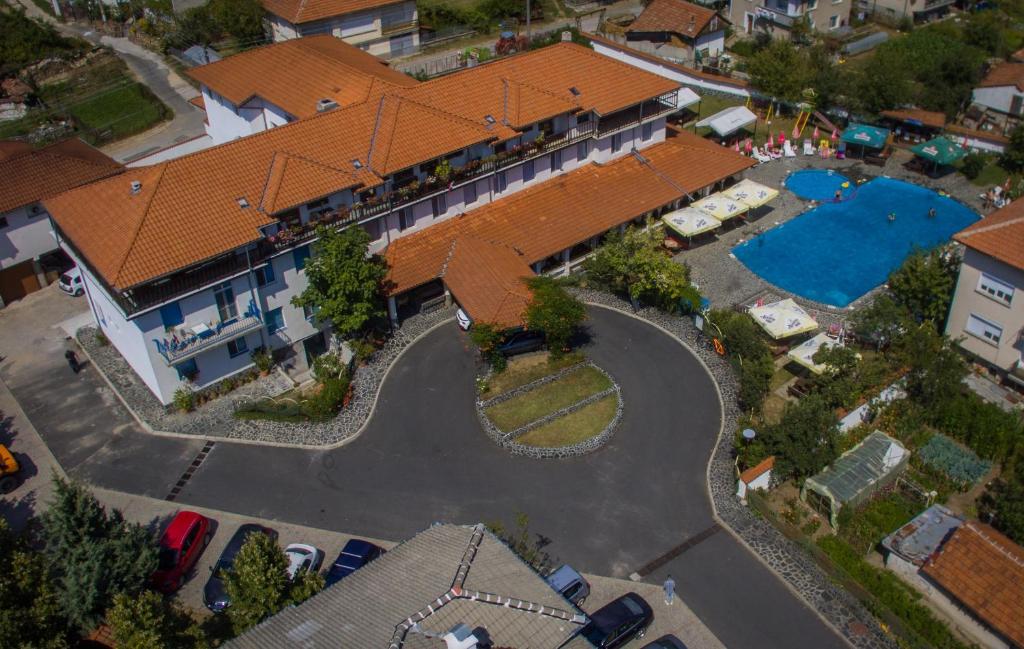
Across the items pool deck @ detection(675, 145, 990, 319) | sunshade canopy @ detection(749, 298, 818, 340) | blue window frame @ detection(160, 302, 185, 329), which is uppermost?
blue window frame @ detection(160, 302, 185, 329)

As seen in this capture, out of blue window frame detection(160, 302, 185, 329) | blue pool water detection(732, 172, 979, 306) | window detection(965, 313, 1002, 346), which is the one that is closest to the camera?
blue window frame detection(160, 302, 185, 329)

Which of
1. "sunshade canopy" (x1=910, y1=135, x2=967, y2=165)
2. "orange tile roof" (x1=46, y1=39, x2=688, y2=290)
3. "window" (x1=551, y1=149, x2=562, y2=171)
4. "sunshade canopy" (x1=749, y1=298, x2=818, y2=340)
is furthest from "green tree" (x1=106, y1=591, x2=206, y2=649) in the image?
"sunshade canopy" (x1=910, y1=135, x2=967, y2=165)

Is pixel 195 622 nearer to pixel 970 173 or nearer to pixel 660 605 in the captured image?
pixel 660 605

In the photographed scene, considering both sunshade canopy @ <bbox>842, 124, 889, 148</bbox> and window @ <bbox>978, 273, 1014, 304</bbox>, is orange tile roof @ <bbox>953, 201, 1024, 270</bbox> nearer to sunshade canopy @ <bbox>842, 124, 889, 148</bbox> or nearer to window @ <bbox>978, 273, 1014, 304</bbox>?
window @ <bbox>978, 273, 1014, 304</bbox>

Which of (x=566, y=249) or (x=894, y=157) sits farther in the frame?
(x=894, y=157)

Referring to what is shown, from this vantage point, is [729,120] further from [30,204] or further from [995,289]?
[30,204]

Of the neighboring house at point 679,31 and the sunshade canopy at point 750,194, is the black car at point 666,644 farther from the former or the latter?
the neighboring house at point 679,31

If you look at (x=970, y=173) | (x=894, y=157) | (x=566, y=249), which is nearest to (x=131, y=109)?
(x=566, y=249)
